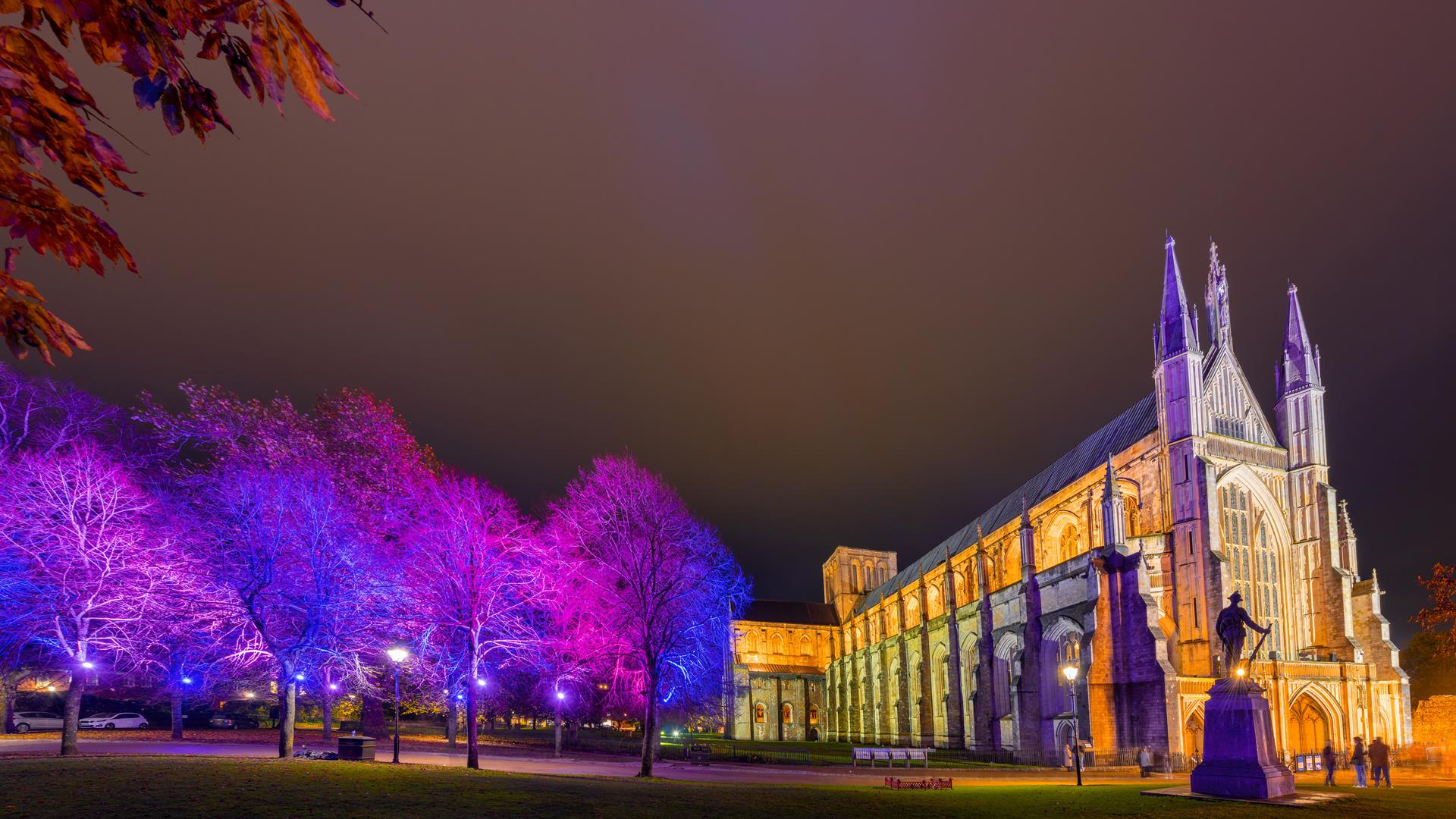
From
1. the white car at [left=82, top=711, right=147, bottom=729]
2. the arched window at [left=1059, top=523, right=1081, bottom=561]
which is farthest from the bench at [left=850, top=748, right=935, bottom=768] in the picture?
the white car at [left=82, top=711, right=147, bottom=729]

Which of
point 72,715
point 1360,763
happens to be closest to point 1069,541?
point 1360,763

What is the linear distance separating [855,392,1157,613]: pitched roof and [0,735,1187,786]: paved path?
18917mm

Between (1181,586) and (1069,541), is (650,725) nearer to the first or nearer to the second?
(1181,586)

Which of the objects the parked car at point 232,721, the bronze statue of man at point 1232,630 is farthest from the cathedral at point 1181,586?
the parked car at point 232,721

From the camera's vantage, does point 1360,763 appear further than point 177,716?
No

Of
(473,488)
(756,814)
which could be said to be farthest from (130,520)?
(756,814)

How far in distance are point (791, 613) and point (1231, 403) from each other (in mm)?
69220

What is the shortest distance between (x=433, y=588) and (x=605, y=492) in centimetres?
605

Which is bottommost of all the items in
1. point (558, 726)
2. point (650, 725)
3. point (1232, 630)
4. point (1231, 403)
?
point (558, 726)

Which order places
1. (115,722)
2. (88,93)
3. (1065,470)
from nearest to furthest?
1. (88,93)
2. (115,722)
3. (1065,470)

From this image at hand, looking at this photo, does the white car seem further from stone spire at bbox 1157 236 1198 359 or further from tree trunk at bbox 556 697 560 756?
stone spire at bbox 1157 236 1198 359

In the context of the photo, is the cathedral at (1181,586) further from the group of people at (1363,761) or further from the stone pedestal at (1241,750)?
the stone pedestal at (1241,750)

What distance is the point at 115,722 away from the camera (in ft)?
123

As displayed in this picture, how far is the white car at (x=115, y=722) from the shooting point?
121 ft
